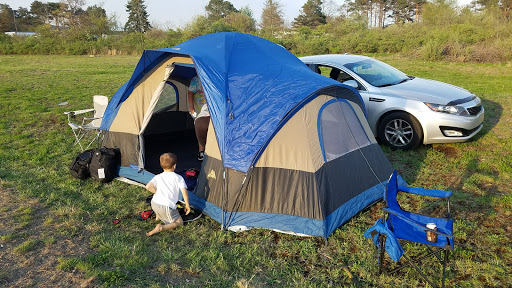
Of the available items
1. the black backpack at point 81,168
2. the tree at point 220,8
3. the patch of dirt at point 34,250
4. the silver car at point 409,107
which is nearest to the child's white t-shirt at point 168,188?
the patch of dirt at point 34,250

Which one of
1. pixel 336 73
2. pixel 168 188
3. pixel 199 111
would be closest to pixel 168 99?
pixel 199 111

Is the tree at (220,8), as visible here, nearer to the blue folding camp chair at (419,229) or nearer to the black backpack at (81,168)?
the black backpack at (81,168)

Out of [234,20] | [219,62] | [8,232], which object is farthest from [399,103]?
[234,20]

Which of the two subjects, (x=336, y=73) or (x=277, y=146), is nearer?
(x=277, y=146)

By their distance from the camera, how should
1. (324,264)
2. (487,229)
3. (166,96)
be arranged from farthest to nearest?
1. (166,96)
2. (487,229)
3. (324,264)

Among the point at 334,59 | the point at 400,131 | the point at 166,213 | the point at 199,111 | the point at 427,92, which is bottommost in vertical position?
the point at 166,213

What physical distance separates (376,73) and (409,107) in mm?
1193

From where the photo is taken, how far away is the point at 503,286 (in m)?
3.30

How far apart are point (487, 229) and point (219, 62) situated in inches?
149

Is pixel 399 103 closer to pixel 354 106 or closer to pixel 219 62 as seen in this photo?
pixel 354 106

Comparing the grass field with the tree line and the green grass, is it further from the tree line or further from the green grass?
the tree line

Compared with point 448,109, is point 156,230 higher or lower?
lower

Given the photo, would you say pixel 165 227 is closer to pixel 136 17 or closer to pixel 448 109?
pixel 448 109

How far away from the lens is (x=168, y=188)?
4332 millimetres
